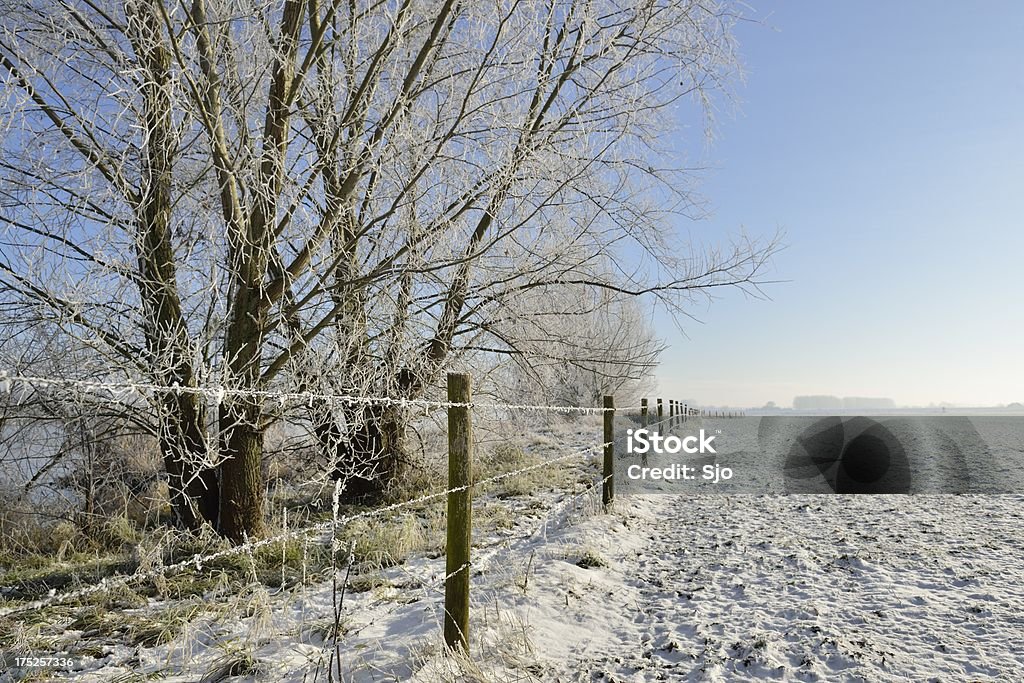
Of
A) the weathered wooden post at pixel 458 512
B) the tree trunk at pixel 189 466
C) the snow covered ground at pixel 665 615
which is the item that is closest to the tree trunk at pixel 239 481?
the tree trunk at pixel 189 466

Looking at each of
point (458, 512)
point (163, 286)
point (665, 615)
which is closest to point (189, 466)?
point (163, 286)

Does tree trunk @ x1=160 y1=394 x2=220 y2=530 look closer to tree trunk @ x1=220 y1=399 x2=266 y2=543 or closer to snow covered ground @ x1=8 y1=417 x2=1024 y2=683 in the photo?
tree trunk @ x1=220 y1=399 x2=266 y2=543

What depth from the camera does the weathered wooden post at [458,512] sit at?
327cm

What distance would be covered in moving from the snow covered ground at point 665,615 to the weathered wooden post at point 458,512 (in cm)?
22

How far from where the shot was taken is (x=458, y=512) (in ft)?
10.9

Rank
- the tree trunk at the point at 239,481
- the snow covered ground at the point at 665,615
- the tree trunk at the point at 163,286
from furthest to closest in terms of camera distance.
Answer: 1. the tree trunk at the point at 239,481
2. the tree trunk at the point at 163,286
3. the snow covered ground at the point at 665,615

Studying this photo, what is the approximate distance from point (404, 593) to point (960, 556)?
450cm

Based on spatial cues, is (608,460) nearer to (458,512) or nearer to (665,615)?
(665,615)

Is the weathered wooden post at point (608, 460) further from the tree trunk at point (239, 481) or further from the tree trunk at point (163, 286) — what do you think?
the tree trunk at point (163, 286)

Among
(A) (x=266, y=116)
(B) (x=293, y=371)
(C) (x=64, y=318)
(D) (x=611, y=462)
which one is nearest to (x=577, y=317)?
(D) (x=611, y=462)

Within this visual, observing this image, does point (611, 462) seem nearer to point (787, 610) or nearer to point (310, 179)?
point (787, 610)

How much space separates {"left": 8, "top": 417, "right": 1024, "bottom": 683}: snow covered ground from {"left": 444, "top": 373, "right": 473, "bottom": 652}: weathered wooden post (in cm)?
22

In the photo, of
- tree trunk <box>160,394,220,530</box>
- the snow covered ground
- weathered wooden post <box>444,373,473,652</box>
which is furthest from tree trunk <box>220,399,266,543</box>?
weathered wooden post <box>444,373,473,652</box>

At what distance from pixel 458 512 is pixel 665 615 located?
1.76m
